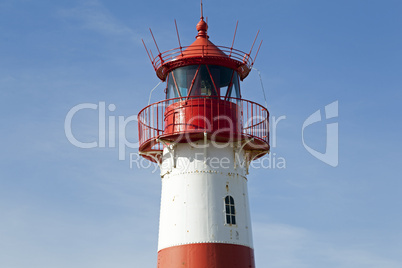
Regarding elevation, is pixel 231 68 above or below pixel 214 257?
above

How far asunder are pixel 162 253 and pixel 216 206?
250 centimetres

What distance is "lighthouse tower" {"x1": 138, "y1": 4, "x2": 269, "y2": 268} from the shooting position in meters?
23.4

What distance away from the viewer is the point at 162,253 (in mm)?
24062

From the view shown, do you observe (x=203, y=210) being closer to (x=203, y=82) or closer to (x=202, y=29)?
(x=203, y=82)

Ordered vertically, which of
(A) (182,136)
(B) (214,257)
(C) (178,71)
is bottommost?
(B) (214,257)

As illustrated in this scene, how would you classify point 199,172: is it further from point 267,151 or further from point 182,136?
point 267,151

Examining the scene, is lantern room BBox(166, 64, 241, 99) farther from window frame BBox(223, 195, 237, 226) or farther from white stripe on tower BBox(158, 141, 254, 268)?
window frame BBox(223, 195, 237, 226)

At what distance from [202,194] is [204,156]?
4.44ft

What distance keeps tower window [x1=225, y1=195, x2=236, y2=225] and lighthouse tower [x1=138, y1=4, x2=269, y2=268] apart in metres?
0.03

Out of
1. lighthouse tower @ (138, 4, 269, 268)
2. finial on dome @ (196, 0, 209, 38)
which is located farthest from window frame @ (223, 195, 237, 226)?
finial on dome @ (196, 0, 209, 38)

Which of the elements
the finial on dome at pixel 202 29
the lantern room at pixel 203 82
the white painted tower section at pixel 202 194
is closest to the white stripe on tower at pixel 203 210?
the white painted tower section at pixel 202 194

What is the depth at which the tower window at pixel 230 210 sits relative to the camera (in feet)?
78.1

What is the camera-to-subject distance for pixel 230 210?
2395 cm

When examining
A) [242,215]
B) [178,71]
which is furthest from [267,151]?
[178,71]
